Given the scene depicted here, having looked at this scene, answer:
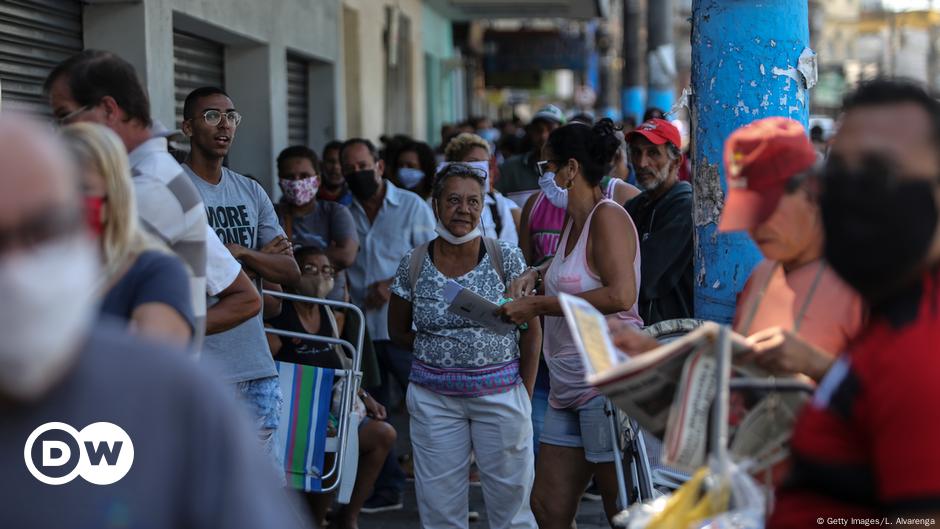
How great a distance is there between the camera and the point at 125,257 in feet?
8.76

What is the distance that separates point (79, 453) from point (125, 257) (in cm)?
72

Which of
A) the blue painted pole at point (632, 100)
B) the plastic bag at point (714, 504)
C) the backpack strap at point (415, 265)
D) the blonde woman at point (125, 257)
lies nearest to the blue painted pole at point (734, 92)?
the backpack strap at point (415, 265)

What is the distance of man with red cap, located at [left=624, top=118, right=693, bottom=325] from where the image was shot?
6.06 meters

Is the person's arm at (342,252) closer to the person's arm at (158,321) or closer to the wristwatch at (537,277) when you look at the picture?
the wristwatch at (537,277)

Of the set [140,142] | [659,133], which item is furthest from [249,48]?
[140,142]

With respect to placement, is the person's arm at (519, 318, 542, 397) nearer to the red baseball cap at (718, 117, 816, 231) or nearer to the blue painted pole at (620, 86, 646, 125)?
the red baseball cap at (718, 117, 816, 231)

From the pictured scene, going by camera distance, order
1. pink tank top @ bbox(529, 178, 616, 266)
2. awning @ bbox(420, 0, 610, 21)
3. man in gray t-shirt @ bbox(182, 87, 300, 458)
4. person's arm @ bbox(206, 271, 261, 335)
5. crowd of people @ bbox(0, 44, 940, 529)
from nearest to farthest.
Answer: crowd of people @ bbox(0, 44, 940, 529) → person's arm @ bbox(206, 271, 261, 335) → man in gray t-shirt @ bbox(182, 87, 300, 458) → pink tank top @ bbox(529, 178, 616, 266) → awning @ bbox(420, 0, 610, 21)

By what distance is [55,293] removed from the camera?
1703 mm

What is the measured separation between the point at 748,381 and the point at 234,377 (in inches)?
105

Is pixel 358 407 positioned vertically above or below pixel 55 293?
below

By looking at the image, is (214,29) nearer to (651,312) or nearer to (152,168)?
(651,312)

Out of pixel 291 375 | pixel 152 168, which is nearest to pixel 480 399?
pixel 291 375

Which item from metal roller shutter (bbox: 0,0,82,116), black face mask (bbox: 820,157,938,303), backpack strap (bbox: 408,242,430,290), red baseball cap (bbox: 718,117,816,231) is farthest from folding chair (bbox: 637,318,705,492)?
metal roller shutter (bbox: 0,0,82,116)

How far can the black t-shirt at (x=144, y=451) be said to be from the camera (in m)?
1.77
